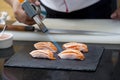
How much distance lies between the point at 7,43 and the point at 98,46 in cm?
28

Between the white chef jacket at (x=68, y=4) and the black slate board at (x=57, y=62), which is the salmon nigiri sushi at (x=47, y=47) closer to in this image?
the black slate board at (x=57, y=62)

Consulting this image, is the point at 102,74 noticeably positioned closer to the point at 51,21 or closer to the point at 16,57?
the point at 16,57

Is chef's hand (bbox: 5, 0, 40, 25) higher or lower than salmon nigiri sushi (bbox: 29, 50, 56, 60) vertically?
higher

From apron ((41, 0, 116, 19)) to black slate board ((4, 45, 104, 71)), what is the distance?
0.34m

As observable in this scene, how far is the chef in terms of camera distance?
1.10 metres

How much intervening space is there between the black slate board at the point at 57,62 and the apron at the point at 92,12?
0.34 m

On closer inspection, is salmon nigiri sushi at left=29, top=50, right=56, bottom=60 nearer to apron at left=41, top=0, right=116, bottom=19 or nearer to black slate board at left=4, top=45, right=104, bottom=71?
black slate board at left=4, top=45, right=104, bottom=71

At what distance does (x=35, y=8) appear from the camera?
0.94 metres

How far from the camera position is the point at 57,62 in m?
0.77

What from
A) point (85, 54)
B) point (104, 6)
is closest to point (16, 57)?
point (85, 54)

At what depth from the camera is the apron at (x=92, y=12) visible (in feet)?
3.77

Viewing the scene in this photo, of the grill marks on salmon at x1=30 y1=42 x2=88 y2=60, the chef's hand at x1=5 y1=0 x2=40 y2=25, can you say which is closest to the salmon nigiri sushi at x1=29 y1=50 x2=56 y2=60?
the grill marks on salmon at x1=30 y1=42 x2=88 y2=60

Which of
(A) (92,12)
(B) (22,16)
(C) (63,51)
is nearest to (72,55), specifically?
(C) (63,51)

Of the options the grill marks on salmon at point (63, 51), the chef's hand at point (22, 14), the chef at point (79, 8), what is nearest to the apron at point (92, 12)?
the chef at point (79, 8)
